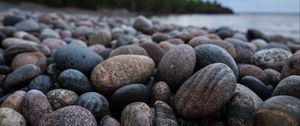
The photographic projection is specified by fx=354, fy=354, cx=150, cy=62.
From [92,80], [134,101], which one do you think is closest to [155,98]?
[134,101]

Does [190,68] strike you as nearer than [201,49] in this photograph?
Yes

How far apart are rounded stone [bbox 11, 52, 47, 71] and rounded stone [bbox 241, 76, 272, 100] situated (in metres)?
2.06

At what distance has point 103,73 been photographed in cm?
312

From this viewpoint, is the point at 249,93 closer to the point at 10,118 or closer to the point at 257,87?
the point at 257,87

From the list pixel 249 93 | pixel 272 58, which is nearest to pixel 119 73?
pixel 249 93

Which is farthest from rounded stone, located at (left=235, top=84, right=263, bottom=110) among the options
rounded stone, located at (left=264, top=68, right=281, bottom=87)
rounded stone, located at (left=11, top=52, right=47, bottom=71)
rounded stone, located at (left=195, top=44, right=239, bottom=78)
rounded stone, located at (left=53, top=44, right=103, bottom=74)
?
rounded stone, located at (left=11, top=52, right=47, bottom=71)

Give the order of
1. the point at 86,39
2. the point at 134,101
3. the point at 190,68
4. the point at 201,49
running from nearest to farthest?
the point at 134,101, the point at 190,68, the point at 201,49, the point at 86,39

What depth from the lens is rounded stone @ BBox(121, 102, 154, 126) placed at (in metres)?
2.53

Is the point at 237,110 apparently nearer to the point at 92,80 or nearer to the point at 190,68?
the point at 190,68

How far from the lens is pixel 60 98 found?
112 inches

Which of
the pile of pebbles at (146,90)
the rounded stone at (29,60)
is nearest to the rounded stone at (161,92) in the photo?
the pile of pebbles at (146,90)

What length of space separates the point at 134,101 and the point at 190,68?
60 cm

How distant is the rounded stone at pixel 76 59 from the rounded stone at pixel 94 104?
602mm

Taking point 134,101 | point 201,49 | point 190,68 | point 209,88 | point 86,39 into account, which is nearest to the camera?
point 209,88
